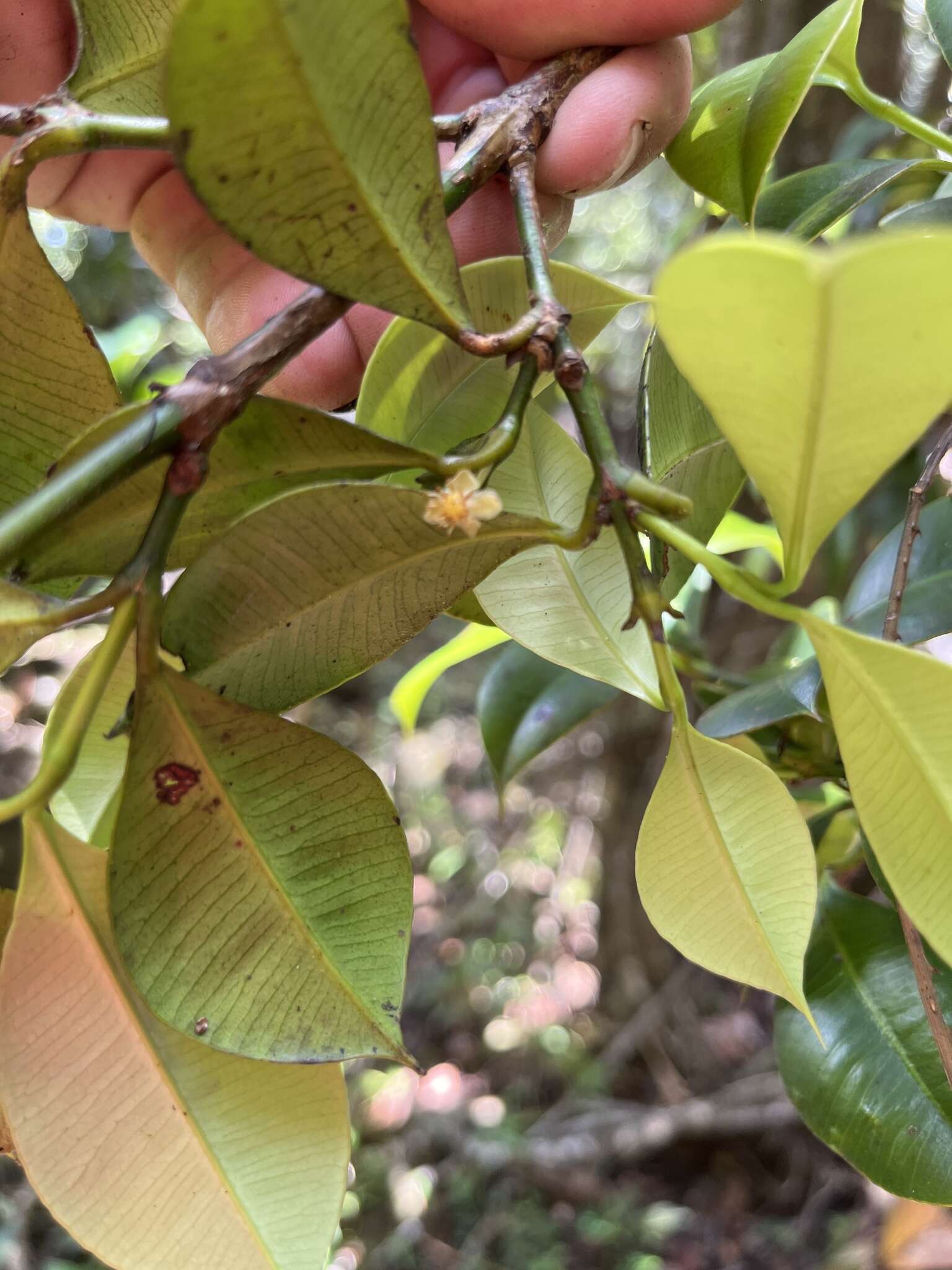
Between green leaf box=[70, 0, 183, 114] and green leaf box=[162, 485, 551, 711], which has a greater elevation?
green leaf box=[70, 0, 183, 114]

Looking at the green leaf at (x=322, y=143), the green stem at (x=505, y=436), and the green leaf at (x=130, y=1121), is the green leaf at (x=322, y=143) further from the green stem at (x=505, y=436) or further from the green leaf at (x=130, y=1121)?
the green leaf at (x=130, y=1121)

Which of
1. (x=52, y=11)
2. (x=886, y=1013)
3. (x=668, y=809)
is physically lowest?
(x=886, y=1013)

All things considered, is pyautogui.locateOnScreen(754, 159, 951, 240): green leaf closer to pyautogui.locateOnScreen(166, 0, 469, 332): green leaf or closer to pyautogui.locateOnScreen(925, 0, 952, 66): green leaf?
pyautogui.locateOnScreen(925, 0, 952, 66): green leaf

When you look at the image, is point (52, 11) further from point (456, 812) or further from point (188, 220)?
point (456, 812)

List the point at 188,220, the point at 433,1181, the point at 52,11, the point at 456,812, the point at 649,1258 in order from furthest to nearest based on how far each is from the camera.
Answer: the point at 456,812
the point at 433,1181
the point at 649,1258
the point at 188,220
the point at 52,11

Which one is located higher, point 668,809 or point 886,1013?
point 668,809

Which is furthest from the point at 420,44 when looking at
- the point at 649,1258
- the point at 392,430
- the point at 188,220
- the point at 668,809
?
the point at 649,1258

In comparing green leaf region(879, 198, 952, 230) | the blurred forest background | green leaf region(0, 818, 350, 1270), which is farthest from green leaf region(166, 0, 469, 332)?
the blurred forest background
